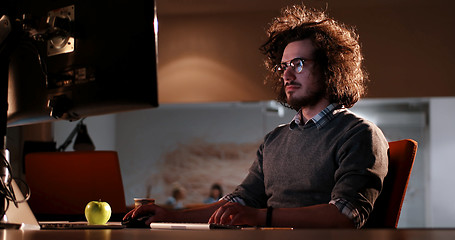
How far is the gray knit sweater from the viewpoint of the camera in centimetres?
155

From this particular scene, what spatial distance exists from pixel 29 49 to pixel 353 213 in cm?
97

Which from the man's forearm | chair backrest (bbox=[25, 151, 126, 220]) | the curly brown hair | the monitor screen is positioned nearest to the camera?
the monitor screen

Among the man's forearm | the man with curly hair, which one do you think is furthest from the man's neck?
the man's forearm

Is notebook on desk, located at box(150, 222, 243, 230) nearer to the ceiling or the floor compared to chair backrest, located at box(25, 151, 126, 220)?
nearer to the ceiling

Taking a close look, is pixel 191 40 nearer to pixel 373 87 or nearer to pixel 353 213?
pixel 373 87

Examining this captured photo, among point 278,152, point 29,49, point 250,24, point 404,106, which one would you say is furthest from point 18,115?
point 404,106

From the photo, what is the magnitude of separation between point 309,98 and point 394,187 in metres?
0.47

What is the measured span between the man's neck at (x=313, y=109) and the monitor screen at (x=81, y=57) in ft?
3.09

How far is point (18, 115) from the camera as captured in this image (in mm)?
1303

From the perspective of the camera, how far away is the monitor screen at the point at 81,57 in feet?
3.43

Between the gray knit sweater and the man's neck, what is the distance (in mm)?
49

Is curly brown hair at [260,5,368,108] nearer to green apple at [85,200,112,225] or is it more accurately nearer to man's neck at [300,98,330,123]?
man's neck at [300,98,330,123]

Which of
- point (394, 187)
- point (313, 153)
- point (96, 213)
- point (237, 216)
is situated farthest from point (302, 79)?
point (96, 213)

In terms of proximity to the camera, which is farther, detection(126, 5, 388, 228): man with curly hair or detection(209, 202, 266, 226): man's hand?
detection(126, 5, 388, 228): man with curly hair
